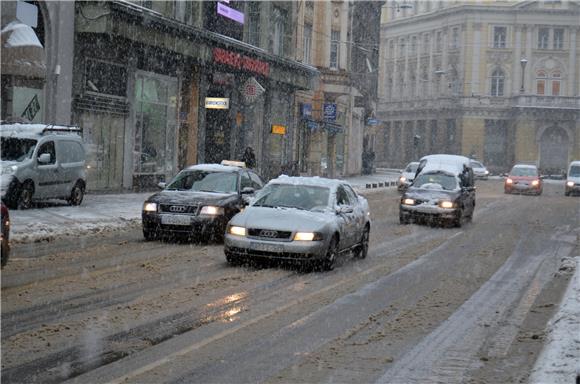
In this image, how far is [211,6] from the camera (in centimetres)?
3353

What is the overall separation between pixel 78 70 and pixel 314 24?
24100 mm

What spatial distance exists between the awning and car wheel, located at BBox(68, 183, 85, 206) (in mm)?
3748

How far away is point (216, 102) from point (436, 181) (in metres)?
11.8

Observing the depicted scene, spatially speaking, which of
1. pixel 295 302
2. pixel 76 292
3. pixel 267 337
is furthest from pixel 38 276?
pixel 267 337

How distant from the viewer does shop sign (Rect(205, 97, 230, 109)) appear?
3192cm

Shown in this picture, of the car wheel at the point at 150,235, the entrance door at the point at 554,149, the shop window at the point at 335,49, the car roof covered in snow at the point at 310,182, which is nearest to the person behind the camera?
the car roof covered in snow at the point at 310,182

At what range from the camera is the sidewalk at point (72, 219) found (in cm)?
1567

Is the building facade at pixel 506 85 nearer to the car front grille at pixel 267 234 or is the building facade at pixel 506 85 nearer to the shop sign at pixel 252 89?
the shop sign at pixel 252 89

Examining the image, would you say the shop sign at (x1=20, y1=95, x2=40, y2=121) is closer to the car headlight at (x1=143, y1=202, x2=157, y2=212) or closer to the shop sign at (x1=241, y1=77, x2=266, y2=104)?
the car headlight at (x1=143, y1=202, x2=157, y2=212)

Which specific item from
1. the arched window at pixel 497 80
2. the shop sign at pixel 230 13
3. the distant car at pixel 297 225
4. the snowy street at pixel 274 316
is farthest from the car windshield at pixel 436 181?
the arched window at pixel 497 80

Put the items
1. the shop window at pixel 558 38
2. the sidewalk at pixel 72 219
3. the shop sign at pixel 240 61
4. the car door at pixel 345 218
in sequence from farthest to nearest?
the shop window at pixel 558 38
the shop sign at pixel 240 61
the sidewalk at pixel 72 219
the car door at pixel 345 218

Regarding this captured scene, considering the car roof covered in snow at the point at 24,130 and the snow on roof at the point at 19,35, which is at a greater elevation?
the snow on roof at the point at 19,35

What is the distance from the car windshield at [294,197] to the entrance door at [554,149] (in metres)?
76.4

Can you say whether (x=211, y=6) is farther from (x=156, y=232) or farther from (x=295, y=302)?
(x=295, y=302)
